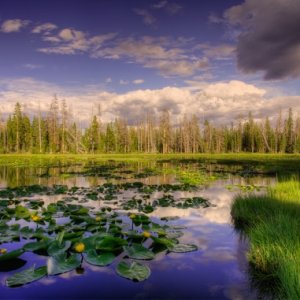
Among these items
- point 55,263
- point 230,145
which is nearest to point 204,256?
point 55,263

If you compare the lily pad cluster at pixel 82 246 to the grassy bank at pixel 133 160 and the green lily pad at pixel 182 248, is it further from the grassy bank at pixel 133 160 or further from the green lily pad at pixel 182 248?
the grassy bank at pixel 133 160

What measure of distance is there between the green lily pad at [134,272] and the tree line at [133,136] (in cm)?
6932

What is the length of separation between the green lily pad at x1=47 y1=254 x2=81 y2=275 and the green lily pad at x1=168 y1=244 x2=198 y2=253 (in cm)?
205

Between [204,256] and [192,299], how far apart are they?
71.7 inches

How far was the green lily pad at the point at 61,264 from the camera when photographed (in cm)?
511

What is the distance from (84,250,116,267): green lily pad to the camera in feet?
18.1

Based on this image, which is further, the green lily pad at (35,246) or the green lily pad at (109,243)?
the green lily pad at (35,246)

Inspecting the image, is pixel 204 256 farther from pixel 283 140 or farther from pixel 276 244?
pixel 283 140

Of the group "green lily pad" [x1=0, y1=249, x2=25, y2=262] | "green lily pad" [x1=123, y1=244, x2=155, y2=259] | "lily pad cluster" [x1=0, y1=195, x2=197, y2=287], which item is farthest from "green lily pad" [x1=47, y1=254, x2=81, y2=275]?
"green lily pad" [x1=123, y1=244, x2=155, y2=259]

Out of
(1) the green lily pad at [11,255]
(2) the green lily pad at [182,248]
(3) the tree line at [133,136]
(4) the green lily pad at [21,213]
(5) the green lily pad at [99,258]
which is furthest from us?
(3) the tree line at [133,136]

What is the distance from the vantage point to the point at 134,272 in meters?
5.25

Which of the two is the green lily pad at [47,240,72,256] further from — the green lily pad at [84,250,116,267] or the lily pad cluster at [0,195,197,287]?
the green lily pad at [84,250,116,267]

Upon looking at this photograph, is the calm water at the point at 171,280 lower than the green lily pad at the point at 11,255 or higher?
lower

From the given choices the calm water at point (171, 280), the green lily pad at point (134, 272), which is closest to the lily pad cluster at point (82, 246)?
the green lily pad at point (134, 272)
